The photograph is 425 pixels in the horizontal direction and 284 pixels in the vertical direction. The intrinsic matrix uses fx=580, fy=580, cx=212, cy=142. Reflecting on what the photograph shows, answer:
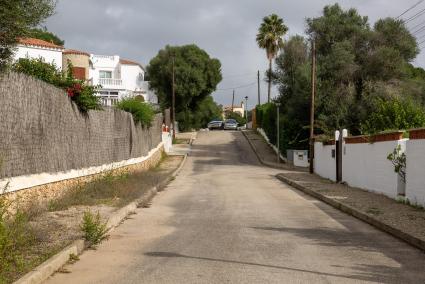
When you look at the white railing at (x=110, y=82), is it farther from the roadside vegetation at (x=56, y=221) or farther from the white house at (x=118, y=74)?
the roadside vegetation at (x=56, y=221)

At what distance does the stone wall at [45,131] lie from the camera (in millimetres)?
10883

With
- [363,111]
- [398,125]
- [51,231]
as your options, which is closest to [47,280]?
[51,231]

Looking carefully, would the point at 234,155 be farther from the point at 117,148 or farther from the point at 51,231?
the point at 51,231

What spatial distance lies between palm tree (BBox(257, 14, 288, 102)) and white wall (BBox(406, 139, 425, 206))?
52475 millimetres

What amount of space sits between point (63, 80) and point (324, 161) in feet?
58.2

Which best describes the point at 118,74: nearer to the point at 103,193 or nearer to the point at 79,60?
the point at 79,60

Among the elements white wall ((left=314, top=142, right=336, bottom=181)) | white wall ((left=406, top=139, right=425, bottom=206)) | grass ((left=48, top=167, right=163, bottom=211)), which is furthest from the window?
white wall ((left=406, top=139, right=425, bottom=206))

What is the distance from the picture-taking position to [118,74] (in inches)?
2648

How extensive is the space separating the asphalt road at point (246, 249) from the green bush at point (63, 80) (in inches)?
145

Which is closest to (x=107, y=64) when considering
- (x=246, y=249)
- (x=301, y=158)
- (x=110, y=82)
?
(x=110, y=82)

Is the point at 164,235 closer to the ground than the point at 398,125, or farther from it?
closer to the ground

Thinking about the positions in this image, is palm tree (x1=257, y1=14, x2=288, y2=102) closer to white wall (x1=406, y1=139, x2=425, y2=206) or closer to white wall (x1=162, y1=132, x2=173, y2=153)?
white wall (x1=162, y1=132, x2=173, y2=153)

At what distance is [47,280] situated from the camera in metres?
7.08

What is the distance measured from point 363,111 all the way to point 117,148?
66.7 feet
